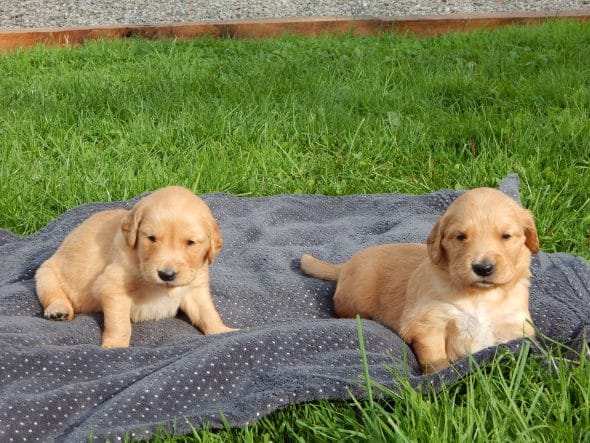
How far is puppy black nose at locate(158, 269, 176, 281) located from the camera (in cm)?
348

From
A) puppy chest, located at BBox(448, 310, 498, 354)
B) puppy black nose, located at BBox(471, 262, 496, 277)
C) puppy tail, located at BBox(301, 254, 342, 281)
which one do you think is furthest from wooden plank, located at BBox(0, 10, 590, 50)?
puppy black nose, located at BBox(471, 262, 496, 277)

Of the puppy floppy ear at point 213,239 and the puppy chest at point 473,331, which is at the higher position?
the puppy floppy ear at point 213,239

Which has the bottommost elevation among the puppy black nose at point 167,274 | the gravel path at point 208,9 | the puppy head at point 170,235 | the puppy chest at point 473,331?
the gravel path at point 208,9

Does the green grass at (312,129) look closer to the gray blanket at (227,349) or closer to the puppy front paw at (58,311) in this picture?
the gray blanket at (227,349)

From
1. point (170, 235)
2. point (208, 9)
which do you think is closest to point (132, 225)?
point (170, 235)

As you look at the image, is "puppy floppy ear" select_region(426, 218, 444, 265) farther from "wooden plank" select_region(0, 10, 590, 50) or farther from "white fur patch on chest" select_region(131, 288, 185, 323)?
"wooden plank" select_region(0, 10, 590, 50)

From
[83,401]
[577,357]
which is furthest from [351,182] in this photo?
[83,401]

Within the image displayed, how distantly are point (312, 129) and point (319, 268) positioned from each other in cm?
204

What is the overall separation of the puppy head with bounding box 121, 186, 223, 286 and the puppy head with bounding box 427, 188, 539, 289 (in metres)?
0.99

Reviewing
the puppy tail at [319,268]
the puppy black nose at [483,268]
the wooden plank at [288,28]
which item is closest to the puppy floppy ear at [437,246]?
the puppy black nose at [483,268]

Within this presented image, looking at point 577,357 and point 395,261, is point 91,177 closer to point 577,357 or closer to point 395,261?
point 395,261

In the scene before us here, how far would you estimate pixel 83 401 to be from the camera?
3080mm

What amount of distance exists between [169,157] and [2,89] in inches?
101

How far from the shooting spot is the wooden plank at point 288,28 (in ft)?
32.2
